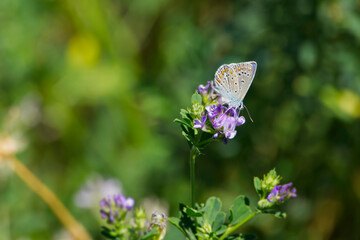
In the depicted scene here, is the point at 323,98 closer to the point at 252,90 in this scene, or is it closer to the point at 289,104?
the point at 289,104

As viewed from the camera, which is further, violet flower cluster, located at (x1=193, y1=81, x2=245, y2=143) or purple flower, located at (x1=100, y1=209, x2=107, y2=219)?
purple flower, located at (x1=100, y1=209, x2=107, y2=219)

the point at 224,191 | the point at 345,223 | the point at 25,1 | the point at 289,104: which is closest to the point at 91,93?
the point at 25,1

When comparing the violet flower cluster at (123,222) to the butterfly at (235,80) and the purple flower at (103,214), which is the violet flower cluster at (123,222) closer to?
the purple flower at (103,214)

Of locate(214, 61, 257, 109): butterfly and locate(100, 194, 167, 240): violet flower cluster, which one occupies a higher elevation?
locate(214, 61, 257, 109): butterfly

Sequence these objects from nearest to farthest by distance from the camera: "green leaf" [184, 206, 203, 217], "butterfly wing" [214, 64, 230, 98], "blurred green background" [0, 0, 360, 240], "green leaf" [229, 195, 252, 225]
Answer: "green leaf" [184, 206, 203, 217], "green leaf" [229, 195, 252, 225], "butterfly wing" [214, 64, 230, 98], "blurred green background" [0, 0, 360, 240]

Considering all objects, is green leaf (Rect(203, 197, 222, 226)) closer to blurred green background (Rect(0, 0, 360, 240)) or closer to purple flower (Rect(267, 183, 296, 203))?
purple flower (Rect(267, 183, 296, 203))

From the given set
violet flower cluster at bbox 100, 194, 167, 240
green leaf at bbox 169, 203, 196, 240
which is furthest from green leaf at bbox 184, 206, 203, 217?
violet flower cluster at bbox 100, 194, 167, 240

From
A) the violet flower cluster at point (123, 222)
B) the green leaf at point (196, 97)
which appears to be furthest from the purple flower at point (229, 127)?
the violet flower cluster at point (123, 222)
